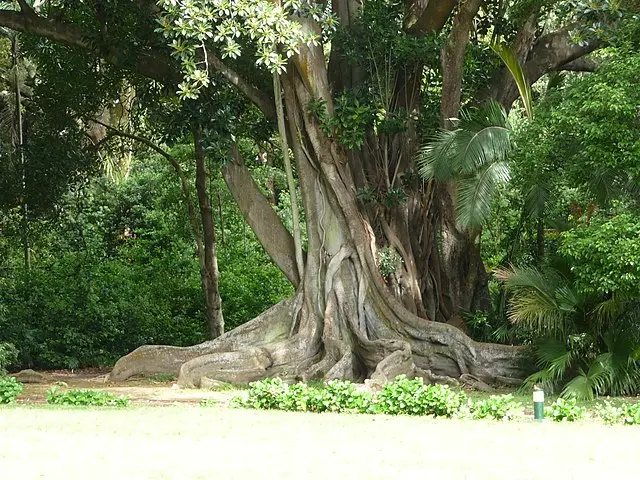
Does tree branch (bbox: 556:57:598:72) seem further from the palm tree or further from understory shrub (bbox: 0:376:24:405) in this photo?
understory shrub (bbox: 0:376:24:405)

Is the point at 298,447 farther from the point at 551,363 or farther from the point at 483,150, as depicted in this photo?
the point at 483,150

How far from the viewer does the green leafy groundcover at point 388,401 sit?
35.0ft

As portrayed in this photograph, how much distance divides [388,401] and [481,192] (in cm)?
523

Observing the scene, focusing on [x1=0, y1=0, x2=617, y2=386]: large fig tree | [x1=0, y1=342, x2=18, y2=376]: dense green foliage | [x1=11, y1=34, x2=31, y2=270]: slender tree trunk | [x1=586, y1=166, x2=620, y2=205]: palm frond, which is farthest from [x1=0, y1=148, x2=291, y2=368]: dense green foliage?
[x1=586, y1=166, x2=620, y2=205]: palm frond

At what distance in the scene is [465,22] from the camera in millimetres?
16047

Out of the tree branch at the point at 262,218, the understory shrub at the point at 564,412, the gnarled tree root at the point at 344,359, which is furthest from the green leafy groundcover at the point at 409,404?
the tree branch at the point at 262,218

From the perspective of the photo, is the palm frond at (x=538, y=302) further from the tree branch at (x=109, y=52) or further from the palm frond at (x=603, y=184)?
the tree branch at (x=109, y=52)

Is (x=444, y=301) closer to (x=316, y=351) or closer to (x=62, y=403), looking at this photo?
(x=316, y=351)

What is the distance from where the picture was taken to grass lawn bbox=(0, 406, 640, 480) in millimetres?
7477

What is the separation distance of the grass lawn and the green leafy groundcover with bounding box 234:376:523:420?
36 centimetres

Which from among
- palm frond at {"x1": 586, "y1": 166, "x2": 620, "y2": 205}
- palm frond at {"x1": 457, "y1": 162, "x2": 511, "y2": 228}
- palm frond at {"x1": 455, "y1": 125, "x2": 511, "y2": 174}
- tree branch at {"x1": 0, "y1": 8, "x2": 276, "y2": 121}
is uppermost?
tree branch at {"x1": 0, "y1": 8, "x2": 276, "y2": 121}

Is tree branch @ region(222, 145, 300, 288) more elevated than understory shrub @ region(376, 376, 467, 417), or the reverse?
tree branch @ region(222, 145, 300, 288)

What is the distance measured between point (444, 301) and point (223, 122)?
5321 mm

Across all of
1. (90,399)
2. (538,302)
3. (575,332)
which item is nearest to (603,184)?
(538,302)
